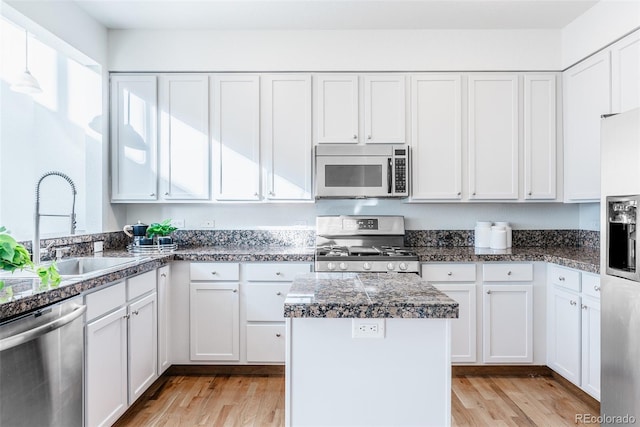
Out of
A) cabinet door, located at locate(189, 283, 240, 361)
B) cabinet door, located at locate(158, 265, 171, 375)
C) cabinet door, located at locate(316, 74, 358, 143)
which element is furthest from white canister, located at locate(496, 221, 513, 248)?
cabinet door, located at locate(158, 265, 171, 375)

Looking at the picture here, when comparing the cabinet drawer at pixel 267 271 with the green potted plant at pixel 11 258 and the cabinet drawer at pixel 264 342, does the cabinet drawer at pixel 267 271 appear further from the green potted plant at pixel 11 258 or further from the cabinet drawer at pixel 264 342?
the green potted plant at pixel 11 258

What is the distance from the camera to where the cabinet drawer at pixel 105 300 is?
6.38ft

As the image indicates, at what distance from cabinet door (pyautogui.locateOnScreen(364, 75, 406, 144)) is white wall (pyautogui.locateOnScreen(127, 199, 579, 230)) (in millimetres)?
611

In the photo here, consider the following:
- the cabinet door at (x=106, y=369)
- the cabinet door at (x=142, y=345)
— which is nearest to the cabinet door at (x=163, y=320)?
the cabinet door at (x=142, y=345)

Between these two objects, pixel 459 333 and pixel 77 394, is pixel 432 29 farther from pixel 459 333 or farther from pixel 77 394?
pixel 77 394

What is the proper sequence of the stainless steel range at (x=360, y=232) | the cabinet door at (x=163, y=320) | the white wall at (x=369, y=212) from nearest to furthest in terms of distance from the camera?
1. the cabinet door at (x=163, y=320)
2. the stainless steel range at (x=360, y=232)
3. the white wall at (x=369, y=212)

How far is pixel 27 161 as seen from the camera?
2.90m

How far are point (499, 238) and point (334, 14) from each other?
7.21 ft

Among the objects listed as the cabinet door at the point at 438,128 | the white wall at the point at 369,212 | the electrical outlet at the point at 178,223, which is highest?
the cabinet door at the point at 438,128

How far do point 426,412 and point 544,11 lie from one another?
303cm

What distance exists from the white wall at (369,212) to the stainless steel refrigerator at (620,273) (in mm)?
1463

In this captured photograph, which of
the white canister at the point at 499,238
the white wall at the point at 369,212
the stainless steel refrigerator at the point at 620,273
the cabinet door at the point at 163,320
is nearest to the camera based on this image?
the stainless steel refrigerator at the point at 620,273

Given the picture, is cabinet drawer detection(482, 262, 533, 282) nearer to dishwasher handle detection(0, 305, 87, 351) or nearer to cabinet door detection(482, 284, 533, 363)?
cabinet door detection(482, 284, 533, 363)

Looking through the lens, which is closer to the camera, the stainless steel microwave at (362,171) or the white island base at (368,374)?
the white island base at (368,374)
